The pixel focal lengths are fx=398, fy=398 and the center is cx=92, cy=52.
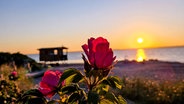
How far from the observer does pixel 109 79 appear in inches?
63.1

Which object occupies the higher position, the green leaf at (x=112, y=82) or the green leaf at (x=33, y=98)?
the green leaf at (x=112, y=82)

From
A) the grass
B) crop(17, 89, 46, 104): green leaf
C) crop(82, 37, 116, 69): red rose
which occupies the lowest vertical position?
the grass

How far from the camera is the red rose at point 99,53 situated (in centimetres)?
151

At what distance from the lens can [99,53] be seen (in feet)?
5.00

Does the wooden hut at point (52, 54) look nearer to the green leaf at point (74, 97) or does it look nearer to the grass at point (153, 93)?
the grass at point (153, 93)

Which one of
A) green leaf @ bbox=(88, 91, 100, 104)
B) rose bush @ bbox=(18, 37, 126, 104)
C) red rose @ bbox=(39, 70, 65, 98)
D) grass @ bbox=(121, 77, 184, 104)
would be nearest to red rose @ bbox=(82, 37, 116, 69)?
rose bush @ bbox=(18, 37, 126, 104)

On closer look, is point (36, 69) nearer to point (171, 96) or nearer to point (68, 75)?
point (171, 96)

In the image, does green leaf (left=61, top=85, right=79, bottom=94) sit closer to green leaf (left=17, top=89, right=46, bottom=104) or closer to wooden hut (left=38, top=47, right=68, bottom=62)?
green leaf (left=17, top=89, right=46, bottom=104)

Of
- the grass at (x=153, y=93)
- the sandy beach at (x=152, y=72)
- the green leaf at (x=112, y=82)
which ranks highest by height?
the green leaf at (x=112, y=82)

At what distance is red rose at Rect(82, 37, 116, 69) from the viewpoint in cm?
151

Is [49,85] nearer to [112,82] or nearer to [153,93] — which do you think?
[112,82]

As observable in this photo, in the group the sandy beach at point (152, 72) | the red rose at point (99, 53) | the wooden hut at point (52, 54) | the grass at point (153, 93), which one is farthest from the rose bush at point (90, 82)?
the wooden hut at point (52, 54)

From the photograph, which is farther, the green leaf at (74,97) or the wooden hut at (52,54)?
the wooden hut at (52,54)

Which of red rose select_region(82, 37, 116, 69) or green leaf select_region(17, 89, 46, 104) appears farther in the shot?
green leaf select_region(17, 89, 46, 104)
